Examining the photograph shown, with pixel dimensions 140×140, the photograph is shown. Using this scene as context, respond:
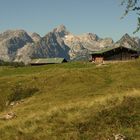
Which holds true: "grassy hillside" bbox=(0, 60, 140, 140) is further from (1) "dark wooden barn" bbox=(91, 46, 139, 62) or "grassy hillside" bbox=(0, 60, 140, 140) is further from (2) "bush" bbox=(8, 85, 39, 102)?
(1) "dark wooden barn" bbox=(91, 46, 139, 62)

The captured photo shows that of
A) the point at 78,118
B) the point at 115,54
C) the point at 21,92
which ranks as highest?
the point at 115,54

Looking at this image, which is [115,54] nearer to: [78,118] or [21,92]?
[21,92]

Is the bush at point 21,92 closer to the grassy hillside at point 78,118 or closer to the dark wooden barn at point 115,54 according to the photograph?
the grassy hillside at point 78,118

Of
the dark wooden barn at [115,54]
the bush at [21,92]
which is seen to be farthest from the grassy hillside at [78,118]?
the dark wooden barn at [115,54]

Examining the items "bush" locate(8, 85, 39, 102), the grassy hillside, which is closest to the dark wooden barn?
"bush" locate(8, 85, 39, 102)

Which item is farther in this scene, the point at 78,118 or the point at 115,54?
the point at 115,54

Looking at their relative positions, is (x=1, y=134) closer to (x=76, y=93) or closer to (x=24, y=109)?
(x=24, y=109)

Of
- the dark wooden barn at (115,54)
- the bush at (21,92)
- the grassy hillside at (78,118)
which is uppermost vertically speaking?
the dark wooden barn at (115,54)

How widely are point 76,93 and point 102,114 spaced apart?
69.5ft

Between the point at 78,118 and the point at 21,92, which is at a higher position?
the point at 78,118

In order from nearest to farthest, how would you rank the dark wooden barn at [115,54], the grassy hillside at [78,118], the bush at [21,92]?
the grassy hillside at [78,118]
the bush at [21,92]
the dark wooden barn at [115,54]

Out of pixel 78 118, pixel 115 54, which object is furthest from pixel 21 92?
pixel 115 54

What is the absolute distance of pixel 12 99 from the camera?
66188 millimetres

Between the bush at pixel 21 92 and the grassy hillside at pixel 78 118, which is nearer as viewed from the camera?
the grassy hillside at pixel 78 118
